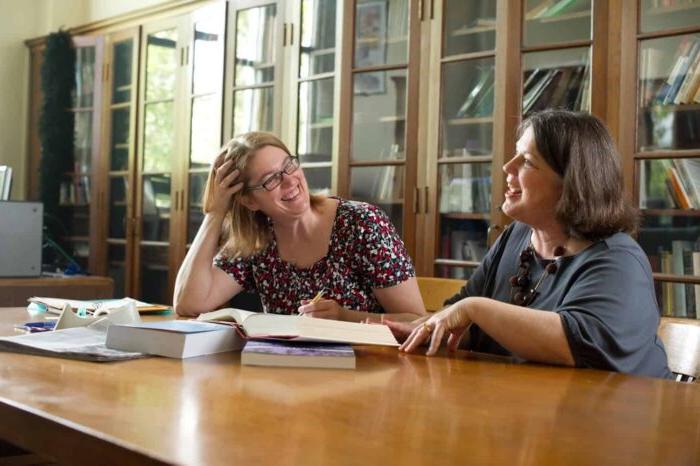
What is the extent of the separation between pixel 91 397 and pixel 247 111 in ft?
11.0

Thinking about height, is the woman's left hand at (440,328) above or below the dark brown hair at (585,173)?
below

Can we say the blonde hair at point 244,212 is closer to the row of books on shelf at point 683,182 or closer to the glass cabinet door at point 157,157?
the row of books on shelf at point 683,182

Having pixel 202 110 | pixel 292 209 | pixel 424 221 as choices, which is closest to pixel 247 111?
pixel 202 110

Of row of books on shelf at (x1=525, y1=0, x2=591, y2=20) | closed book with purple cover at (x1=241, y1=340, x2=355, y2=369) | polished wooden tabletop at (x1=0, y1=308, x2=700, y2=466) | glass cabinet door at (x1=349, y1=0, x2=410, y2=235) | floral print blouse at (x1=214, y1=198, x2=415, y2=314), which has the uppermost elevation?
row of books on shelf at (x1=525, y1=0, x2=591, y2=20)

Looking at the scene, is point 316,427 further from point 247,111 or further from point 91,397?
point 247,111

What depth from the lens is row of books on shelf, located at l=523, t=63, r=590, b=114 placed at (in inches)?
118

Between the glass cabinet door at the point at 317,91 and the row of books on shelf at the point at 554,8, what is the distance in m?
0.99

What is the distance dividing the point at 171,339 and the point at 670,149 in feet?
6.69

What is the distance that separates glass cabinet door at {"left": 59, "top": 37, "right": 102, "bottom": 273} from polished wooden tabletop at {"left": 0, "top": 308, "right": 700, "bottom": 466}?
414 cm

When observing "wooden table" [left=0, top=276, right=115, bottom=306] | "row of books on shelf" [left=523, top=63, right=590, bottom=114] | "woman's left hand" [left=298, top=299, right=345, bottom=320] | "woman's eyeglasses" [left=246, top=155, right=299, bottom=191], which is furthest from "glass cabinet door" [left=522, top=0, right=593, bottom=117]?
"wooden table" [left=0, top=276, right=115, bottom=306]

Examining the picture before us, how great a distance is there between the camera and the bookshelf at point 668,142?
2.76 m

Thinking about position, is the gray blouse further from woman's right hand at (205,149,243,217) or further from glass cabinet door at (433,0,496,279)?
glass cabinet door at (433,0,496,279)

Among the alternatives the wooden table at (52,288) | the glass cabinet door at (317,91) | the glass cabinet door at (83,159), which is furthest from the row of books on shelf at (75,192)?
the glass cabinet door at (317,91)

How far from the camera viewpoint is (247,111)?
4.27 metres
